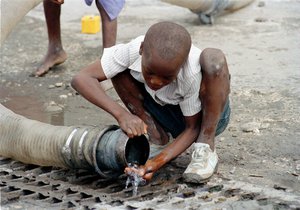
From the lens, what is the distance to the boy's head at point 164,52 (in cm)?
320

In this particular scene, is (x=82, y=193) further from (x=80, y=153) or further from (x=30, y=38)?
(x=30, y=38)

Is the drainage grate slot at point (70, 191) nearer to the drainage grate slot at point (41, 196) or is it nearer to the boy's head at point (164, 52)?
the drainage grate slot at point (41, 196)

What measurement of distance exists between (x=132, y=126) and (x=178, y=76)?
341 mm

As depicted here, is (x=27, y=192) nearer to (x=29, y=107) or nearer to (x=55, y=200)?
(x=55, y=200)

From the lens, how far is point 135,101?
12.5 ft

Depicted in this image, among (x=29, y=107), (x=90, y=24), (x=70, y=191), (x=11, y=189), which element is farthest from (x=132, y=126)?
(x=90, y=24)

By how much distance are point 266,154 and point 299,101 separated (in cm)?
97

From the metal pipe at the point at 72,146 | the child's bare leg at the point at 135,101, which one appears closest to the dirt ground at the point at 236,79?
the child's bare leg at the point at 135,101

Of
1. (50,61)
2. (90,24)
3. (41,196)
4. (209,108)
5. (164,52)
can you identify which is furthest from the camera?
(90,24)

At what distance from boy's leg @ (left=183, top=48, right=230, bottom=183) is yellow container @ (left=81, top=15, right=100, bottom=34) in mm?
3452

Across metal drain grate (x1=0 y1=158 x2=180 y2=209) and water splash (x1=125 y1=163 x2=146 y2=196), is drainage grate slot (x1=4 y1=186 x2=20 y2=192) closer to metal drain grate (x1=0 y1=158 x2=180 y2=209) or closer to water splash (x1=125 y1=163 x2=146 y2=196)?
metal drain grate (x1=0 y1=158 x2=180 y2=209)

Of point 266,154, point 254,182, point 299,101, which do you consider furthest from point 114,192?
point 299,101

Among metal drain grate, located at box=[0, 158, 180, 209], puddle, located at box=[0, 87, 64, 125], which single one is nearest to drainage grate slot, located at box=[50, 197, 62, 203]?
metal drain grate, located at box=[0, 158, 180, 209]

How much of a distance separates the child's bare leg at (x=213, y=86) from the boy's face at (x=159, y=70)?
24 cm
